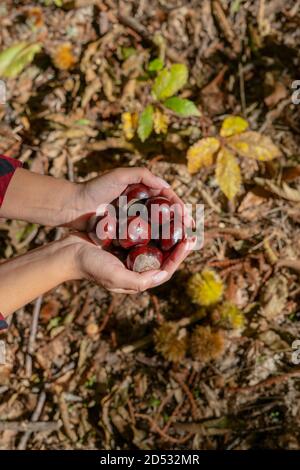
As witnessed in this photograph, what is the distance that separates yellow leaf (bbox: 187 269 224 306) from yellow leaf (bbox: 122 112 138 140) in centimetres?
79

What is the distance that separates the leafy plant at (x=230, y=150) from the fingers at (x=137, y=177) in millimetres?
352

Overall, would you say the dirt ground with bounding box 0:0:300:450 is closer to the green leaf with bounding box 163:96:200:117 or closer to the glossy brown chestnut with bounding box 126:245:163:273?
the green leaf with bounding box 163:96:200:117

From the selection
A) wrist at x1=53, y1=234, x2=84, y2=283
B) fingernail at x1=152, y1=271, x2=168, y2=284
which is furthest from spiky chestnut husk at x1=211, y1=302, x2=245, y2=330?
wrist at x1=53, y1=234, x2=84, y2=283

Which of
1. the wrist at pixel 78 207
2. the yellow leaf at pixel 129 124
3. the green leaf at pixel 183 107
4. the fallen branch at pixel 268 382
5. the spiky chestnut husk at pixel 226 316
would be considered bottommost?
the fallen branch at pixel 268 382

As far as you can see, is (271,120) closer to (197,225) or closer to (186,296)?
(197,225)

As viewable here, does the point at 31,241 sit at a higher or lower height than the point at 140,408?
higher

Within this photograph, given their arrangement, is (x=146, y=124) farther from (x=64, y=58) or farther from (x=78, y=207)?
(x=64, y=58)

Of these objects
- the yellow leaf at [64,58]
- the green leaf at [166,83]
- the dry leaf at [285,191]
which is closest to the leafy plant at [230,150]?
the dry leaf at [285,191]

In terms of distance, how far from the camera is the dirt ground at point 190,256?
2.11m

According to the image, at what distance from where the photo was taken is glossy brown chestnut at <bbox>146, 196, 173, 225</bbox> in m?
1.83

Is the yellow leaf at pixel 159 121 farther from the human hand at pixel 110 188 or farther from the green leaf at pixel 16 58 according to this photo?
the green leaf at pixel 16 58
